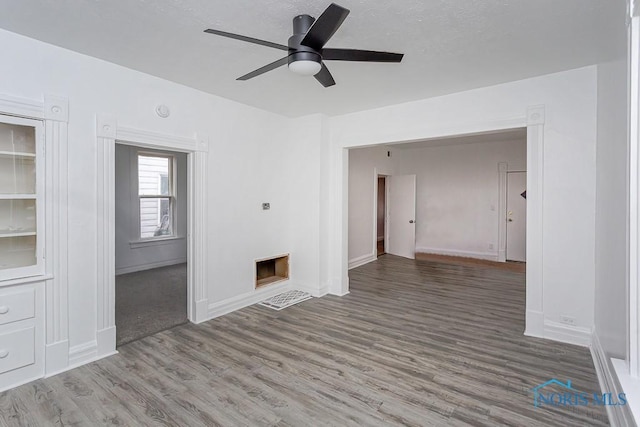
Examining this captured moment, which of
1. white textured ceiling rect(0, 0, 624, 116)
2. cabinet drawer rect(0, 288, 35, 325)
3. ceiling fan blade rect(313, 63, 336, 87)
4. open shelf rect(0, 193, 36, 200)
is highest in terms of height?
white textured ceiling rect(0, 0, 624, 116)

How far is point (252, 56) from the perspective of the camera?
9.30 ft

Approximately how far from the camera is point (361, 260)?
274 inches

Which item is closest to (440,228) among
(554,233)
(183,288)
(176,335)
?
(554,233)

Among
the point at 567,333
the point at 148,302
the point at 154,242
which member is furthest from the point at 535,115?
the point at 154,242

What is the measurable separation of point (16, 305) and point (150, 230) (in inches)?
166

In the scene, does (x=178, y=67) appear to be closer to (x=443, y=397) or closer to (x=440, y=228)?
(x=443, y=397)

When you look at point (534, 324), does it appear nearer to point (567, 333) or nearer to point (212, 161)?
point (567, 333)

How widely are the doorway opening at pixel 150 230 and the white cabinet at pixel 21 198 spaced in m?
1.78

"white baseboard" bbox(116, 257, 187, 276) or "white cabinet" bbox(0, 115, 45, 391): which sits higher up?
"white cabinet" bbox(0, 115, 45, 391)

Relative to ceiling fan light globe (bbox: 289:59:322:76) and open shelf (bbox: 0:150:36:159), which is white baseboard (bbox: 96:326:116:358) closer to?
open shelf (bbox: 0:150:36:159)

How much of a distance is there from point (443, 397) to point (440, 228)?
20.9 feet

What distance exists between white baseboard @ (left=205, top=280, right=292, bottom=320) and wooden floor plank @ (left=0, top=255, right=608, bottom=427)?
13cm

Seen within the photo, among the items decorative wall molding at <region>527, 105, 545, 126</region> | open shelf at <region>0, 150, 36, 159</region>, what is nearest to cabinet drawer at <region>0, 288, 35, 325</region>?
open shelf at <region>0, 150, 36, 159</region>

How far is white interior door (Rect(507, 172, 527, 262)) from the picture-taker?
7242mm
